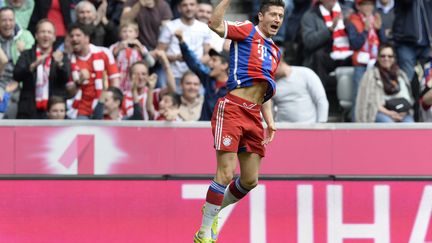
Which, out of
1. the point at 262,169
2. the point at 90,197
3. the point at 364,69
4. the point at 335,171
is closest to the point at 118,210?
the point at 90,197

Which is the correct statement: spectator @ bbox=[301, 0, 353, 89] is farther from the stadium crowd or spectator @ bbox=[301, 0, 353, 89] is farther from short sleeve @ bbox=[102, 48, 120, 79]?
short sleeve @ bbox=[102, 48, 120, 79]

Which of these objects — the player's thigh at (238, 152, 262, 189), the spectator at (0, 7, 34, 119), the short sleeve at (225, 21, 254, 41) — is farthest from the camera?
the spectator at (0, 7, 34, 119)

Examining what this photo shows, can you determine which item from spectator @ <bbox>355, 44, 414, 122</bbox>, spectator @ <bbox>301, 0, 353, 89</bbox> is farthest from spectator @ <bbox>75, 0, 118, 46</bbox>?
spectator @ <bbox>355, 44, 414, 122</bbox>

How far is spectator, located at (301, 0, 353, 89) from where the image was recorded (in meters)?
13.8

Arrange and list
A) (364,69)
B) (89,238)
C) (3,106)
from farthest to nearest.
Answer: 1. (364,69)
2. (3,106)
3. (89,238)

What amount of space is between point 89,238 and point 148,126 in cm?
119

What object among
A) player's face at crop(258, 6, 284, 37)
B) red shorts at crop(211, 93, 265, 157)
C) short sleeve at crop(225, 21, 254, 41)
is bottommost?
red shorts at crop(211, 93, 265, 157)

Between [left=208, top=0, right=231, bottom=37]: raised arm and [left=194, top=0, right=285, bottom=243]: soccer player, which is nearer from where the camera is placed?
[left=208, top=0, right=231, bottom=37]: raised arm

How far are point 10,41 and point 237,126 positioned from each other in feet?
14.5

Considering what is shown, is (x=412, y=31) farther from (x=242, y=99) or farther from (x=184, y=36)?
(x=242, y=99)

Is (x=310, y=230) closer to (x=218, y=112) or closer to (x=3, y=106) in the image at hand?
(x=218, y=112)

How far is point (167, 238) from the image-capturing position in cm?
1084

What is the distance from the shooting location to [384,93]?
509 inches

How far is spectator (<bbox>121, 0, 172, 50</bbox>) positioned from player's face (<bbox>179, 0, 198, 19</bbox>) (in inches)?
10.5
